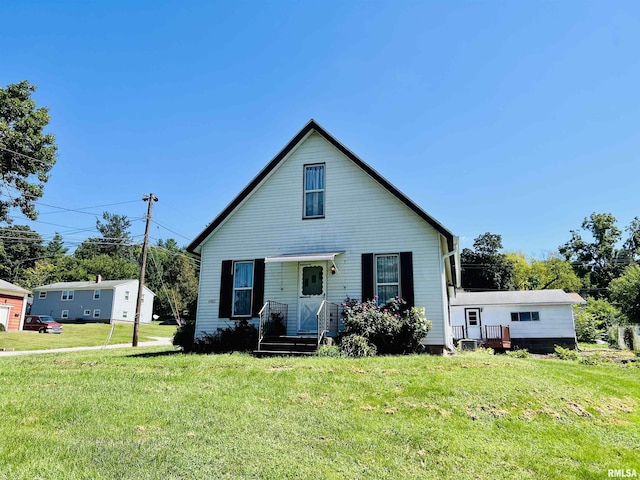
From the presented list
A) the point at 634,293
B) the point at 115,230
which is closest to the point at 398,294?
the point at 634,293

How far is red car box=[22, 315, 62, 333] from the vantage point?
110 ft

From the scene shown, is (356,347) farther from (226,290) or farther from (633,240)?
(633,240)

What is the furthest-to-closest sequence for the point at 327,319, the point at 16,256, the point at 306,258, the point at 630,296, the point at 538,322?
the point at 16,256 → the point at 538,322 → the point at 630,296 → the point at 306,258 → the point at 327,319

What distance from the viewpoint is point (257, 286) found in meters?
13.3

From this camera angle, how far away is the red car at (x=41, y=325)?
110 ft

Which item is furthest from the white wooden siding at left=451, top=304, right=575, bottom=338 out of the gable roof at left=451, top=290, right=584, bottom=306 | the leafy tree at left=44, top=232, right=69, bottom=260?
the leafy tree at left=44, top=232, right=69, bottom=260

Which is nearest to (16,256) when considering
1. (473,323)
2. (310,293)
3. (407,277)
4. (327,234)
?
(473,323)

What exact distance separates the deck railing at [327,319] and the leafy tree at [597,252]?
54571 millimetres

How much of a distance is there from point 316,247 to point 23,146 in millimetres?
25696

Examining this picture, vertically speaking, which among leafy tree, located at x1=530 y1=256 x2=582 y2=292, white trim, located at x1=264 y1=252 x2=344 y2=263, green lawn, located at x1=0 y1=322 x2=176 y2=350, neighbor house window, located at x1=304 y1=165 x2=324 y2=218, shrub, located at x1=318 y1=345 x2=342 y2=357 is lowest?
green lawn, located at x1=0 y1=322 x2=176 y2=350

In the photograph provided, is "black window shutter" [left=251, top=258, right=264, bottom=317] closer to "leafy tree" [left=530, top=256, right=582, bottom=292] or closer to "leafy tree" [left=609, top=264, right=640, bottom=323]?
"leafy tree" [left=609, top=264, right=640, bottom=323]

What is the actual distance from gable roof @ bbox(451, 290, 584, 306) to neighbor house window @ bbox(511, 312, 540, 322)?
67 centimetres

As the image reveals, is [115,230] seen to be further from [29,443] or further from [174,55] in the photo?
[29,443]

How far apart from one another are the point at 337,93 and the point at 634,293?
22.4m
